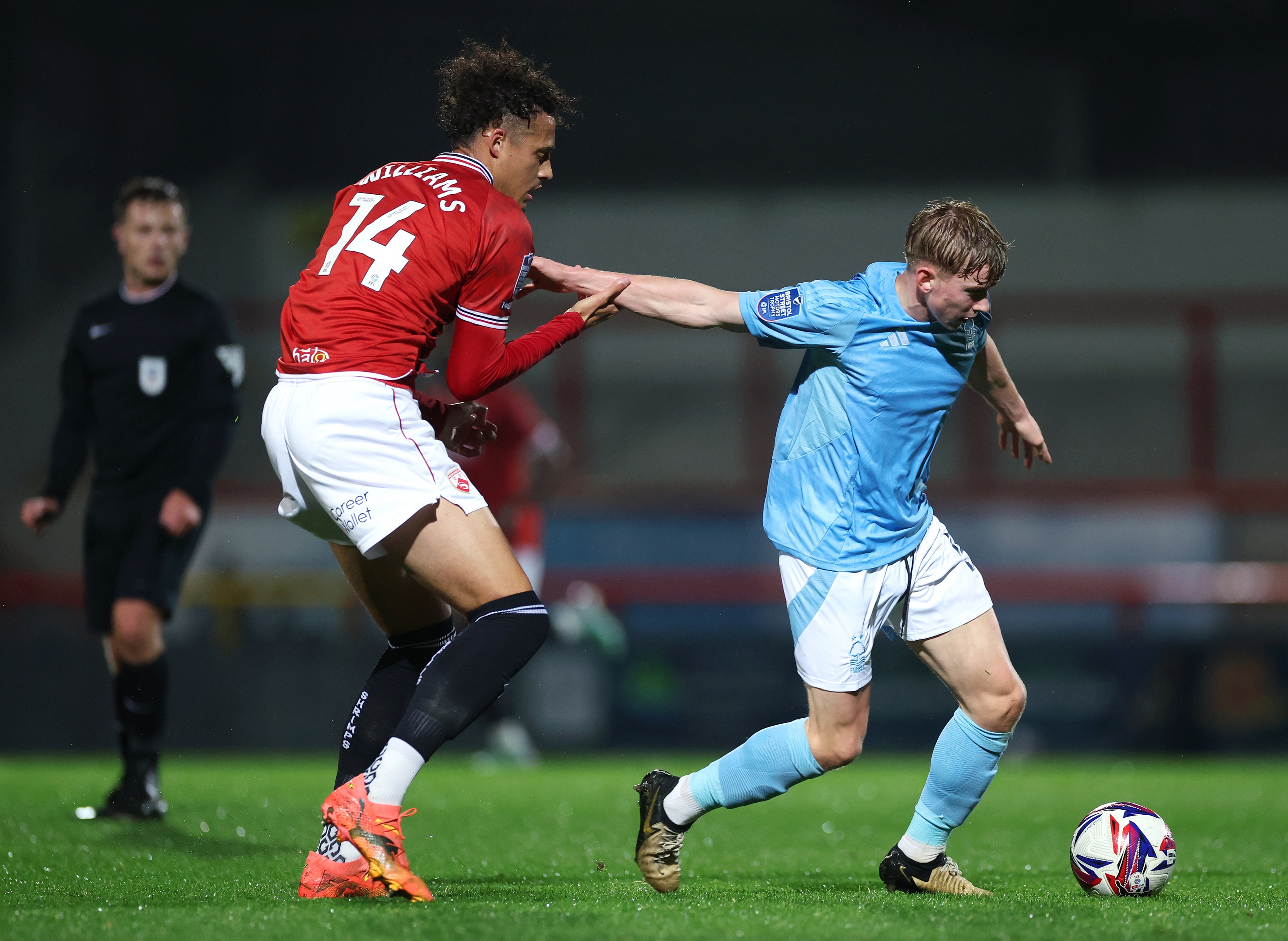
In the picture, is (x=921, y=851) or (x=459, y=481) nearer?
(x=459, y=481)

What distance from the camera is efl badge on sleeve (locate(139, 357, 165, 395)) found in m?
5.48

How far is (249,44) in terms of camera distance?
16.9 meters

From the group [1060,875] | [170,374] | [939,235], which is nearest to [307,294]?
[939,235]

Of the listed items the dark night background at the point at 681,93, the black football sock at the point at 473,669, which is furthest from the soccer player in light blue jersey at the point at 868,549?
the dark night background at the point at 681,93

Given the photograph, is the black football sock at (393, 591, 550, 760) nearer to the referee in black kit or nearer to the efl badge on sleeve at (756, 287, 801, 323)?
the efl badge on sleeve at (756, 287, 801, 323)

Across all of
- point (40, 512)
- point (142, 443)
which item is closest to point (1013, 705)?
point (142, 443)

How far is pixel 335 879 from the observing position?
11.0ft

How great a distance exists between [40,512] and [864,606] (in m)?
3.44

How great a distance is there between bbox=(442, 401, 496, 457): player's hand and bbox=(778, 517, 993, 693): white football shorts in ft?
2.82

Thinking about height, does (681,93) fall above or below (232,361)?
above

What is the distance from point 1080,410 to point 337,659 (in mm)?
9193

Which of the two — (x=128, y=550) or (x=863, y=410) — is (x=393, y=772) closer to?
(x=863, y=410)

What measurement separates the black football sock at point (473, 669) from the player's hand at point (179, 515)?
2345mm

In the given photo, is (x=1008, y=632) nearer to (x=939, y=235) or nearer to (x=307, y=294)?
(x=939, y=235)
